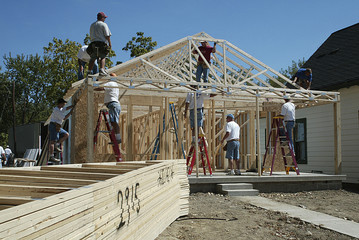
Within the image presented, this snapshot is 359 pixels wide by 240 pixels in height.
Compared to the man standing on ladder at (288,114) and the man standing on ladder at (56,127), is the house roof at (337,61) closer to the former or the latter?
the man standing on ladder at (288,114)

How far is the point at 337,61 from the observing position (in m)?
14.7

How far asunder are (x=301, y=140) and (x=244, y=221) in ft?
32.6

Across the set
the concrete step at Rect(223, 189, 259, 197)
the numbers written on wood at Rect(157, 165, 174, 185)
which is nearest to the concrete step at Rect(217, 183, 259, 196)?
the concrete step at Rect(223, 189, 259, 197)

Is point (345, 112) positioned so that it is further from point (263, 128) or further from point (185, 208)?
point (185, 208)

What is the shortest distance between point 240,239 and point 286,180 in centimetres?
535

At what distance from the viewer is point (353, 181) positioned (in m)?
12.3

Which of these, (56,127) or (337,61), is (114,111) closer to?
(56,127)

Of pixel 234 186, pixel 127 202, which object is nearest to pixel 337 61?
pixel 234 186

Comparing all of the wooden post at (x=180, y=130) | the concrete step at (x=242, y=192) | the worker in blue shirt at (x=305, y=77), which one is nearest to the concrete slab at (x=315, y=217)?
the concrete step at (x=242, y=192)

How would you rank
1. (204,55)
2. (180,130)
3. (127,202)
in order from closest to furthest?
(127,202)
(204,55)
(180,130)

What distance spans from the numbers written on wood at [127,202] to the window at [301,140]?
1219 centimetres

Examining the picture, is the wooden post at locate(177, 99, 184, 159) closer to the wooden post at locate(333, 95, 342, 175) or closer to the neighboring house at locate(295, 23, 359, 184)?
the wooden post at locate(333, 95, 342, 175)

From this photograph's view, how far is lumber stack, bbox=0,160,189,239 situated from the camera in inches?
76.6

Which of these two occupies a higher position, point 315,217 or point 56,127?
point 56,127
